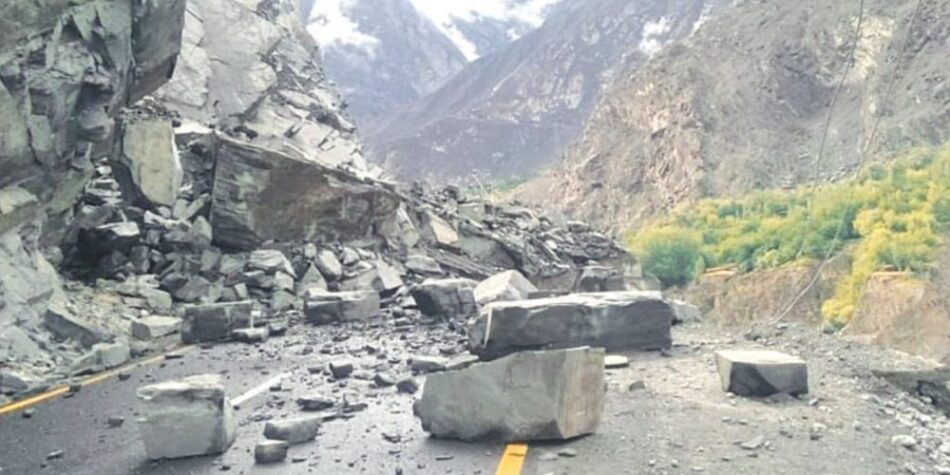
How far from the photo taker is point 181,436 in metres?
5.36

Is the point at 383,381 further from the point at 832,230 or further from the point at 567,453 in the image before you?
the point at 832,230

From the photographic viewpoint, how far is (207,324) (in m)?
11.2

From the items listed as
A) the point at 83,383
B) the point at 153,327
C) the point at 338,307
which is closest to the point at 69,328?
the point at 153,327

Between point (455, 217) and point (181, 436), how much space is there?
15148 millimetres

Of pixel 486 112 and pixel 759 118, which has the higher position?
pixel 486 112

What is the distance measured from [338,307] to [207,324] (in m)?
2.05

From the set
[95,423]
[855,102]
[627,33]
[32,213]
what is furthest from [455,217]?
[627,33]

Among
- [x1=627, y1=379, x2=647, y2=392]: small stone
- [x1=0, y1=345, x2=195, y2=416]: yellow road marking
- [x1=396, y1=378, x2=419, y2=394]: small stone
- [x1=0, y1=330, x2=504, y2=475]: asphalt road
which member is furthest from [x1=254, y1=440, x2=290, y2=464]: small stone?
[x1=0, y1=345, x2=195, y2=416]: yellow road marking

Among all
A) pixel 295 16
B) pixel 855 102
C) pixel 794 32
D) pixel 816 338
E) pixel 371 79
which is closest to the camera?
pixel 816 338

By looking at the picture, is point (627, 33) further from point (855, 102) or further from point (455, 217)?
point (455, 217)

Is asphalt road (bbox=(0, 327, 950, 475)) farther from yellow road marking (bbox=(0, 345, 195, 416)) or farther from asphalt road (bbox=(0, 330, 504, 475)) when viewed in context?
yellow road marking (bbox=(0, 345, 195, 416))

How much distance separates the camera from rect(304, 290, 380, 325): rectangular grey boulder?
12.5 m

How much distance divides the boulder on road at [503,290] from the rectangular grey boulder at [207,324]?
3.52m

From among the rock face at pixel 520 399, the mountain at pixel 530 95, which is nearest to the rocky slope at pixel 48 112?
the rock face at pixel 520 399
